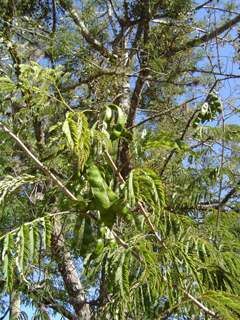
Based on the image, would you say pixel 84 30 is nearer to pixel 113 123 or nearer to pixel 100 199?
pixel 113 123

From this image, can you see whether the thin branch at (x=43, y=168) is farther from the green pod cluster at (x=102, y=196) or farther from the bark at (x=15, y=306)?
the bark at (x=15, y=306)

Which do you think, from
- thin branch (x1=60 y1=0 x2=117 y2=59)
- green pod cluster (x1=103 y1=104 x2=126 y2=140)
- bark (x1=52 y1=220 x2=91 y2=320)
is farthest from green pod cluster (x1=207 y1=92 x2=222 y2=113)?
thin branch (x1=60 y1=0 x2=117 y2=59)

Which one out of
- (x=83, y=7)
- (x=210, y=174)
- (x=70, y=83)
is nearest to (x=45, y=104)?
(x=210, y=174)

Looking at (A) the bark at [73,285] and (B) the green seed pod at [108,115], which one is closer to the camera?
(B) the green seed pod at [108,115]

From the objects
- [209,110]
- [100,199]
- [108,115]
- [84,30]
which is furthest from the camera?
[84,30]

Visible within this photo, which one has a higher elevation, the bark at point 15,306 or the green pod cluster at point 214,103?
the green pod cluster at point 214,103

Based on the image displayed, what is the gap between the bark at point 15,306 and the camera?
332cm

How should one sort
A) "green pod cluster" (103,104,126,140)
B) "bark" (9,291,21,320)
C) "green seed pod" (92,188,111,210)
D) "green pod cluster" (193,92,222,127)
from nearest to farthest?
1. "green seed pod" (92,188,111,210)
2. "green pod cluster" (103,104,126,140)
3. "green pod cluster" (193,92,222,127)
4. "bark" (9,291,21,320)

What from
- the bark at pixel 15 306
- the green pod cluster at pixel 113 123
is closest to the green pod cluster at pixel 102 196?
the green pod cluster at pixel 113 123

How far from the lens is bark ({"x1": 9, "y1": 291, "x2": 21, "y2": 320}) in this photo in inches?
131

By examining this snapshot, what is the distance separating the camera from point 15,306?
3543 millimetres

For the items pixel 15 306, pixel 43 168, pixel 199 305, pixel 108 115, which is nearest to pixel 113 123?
pixel 108 115

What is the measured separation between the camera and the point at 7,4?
528cm

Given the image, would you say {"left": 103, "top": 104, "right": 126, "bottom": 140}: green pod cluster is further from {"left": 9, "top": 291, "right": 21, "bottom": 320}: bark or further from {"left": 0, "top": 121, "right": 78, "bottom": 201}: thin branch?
{"left": 9, "top": 291, "right": 21, "bottom": 320}: bark
